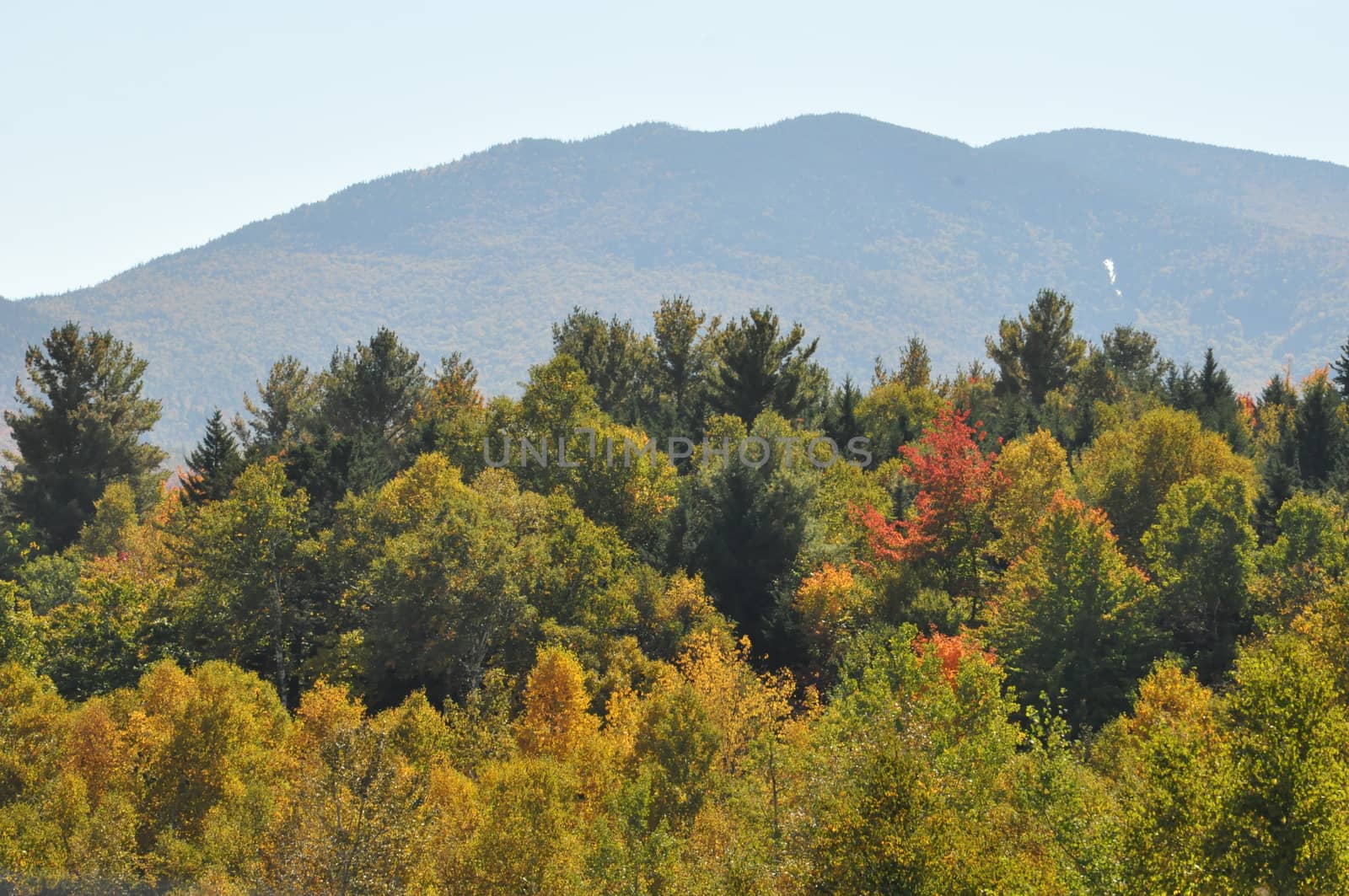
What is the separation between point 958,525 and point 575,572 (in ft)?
62.9

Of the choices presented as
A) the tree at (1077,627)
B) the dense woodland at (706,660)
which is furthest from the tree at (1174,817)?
the tree at (1077,627)

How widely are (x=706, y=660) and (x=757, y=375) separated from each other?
40.9 m

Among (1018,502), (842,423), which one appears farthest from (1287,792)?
(842,423)

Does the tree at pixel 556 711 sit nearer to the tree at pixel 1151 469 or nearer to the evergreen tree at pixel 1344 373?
the tree at pixel 1151 469

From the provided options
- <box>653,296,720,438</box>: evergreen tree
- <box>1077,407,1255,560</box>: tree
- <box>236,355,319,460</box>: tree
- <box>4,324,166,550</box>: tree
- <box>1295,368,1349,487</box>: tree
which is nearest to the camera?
<box>1077,407,1255,560</box>: tree

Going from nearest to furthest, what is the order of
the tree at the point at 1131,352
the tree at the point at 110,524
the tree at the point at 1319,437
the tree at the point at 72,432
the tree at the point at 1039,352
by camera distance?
the tree at the point at 1319,437 < the tree at the point at 110,524 < the tree at the point at 72,432 < the tree at the point at 1039,352 < the tree at the point at 1131,352

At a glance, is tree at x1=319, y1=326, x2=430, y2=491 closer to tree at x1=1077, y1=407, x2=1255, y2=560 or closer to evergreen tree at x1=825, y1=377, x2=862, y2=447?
evergreen tree at x1=825, y1=377, x2=862, y2=447

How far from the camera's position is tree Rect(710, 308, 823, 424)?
9000cm

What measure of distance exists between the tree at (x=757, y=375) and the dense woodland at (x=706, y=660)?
0.86ft

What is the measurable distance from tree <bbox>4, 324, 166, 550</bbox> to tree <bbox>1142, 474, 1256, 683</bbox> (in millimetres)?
80549

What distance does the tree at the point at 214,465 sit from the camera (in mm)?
75125

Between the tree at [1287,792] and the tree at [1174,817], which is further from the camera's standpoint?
the tree at [1174,817]

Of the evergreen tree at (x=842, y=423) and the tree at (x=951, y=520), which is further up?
the evergreen tree at (x=842, y=423)

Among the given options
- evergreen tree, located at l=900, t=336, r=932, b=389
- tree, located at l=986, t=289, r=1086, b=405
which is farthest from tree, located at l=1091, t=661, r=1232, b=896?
evergreen tree, located at l=900, t=336, r=932, b=389
